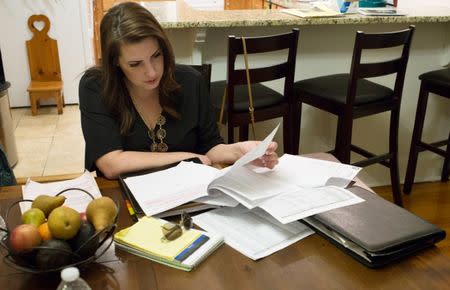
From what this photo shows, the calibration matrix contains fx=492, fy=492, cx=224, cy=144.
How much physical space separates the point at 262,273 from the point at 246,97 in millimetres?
1448

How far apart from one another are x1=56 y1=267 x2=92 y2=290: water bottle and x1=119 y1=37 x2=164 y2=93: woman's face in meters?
0.90

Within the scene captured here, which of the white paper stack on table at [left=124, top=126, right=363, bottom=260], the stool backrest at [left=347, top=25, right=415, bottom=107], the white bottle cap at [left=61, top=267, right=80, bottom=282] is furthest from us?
the stool backrest at [left=347, top=25, right=415, bottom=107]

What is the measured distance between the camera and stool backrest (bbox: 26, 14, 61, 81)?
455cm

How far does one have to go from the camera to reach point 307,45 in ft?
9.23

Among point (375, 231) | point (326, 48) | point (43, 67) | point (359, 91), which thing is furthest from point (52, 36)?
point (375, 231)

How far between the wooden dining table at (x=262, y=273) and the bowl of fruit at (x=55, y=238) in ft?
0.15

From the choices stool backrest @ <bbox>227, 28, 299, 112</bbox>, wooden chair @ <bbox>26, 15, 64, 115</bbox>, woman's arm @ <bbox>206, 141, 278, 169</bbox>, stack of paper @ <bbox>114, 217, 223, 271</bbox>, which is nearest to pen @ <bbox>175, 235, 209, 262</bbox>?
stack of paper @ <bbox>114, 217, 223, 271</bbox>

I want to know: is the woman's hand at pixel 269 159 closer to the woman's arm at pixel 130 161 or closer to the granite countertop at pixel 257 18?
the woman's arm at pixel 130 161

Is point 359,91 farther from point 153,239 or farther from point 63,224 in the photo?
point 63,224

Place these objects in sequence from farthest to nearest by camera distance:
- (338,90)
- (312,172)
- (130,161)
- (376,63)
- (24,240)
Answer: (338,90) < (376,63) < (130,161) < (312,172) < (24,240)

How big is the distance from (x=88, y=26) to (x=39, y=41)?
47 cm

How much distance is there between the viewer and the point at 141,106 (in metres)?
1.73

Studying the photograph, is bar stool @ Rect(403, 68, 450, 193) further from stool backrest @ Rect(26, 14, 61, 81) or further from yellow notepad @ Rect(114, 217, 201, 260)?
stool backrest @ Rect(26, 14, 61, 81)

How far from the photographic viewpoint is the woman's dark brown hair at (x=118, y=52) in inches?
59.9
